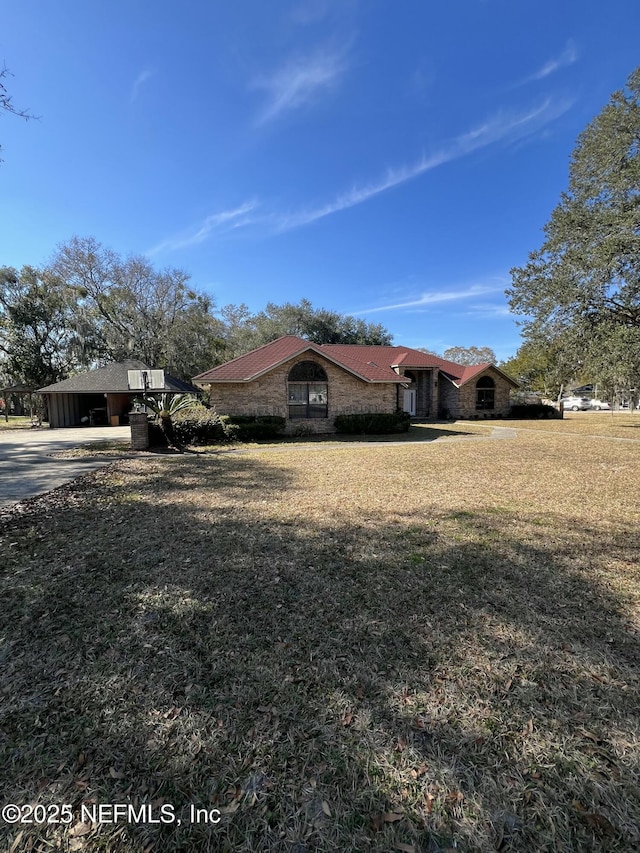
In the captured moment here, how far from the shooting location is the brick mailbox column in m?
12.5

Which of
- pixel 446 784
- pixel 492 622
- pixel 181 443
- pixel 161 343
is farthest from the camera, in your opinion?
pixel 161 343

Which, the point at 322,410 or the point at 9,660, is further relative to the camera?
the point at 322,410

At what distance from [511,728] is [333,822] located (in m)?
1.09

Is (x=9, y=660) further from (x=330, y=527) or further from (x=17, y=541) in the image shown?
(x=330, y=527)

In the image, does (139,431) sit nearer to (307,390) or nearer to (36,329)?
(307,390)

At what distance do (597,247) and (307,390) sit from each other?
1351 centimetres

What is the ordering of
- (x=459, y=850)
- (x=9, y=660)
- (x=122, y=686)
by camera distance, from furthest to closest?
(x=9, y=660) < (x=122, y=686) < (x=459, y=850)

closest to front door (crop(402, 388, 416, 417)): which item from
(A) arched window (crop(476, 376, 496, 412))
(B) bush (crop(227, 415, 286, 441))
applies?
(A) arched window (crop(476, 376, 496, 412))

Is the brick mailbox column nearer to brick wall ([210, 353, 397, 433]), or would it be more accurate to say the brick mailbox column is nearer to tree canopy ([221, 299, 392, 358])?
brick wall ([210, 353, 397, 433])

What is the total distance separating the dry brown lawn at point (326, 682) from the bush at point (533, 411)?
1080 inches

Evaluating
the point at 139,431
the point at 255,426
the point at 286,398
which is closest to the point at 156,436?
the point at 139,431

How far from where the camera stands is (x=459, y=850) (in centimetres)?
149

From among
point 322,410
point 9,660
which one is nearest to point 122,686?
point 9,660

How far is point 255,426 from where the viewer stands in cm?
1521
